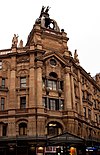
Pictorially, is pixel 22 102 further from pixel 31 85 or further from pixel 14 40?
pixel 14 40

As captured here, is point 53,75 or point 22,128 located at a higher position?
point 53,75

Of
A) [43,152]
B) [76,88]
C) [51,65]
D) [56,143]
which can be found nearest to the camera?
[56,143]

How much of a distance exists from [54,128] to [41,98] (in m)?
5.41

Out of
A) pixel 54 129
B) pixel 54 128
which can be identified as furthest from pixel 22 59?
pixel 54 129

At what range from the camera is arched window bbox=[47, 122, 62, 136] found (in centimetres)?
4446

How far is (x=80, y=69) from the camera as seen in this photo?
5478 cm

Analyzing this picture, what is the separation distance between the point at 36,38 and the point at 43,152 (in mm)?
19201

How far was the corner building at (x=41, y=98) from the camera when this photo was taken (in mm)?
42062

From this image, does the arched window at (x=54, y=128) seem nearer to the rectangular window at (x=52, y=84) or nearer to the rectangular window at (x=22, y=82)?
the rectangular window at (x=52, y=84)

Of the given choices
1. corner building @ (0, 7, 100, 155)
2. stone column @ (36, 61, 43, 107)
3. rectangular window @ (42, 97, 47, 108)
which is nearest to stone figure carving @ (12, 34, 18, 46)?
corner building @ (0, 7, 100, 155)

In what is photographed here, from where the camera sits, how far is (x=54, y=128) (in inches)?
1768

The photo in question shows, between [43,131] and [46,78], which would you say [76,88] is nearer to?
[46,78]

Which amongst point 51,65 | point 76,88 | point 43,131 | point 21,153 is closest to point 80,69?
point 76,88

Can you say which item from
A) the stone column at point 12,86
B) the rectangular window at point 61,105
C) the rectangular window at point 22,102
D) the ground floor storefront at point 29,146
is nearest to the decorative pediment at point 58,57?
the stone column at point 12,86
